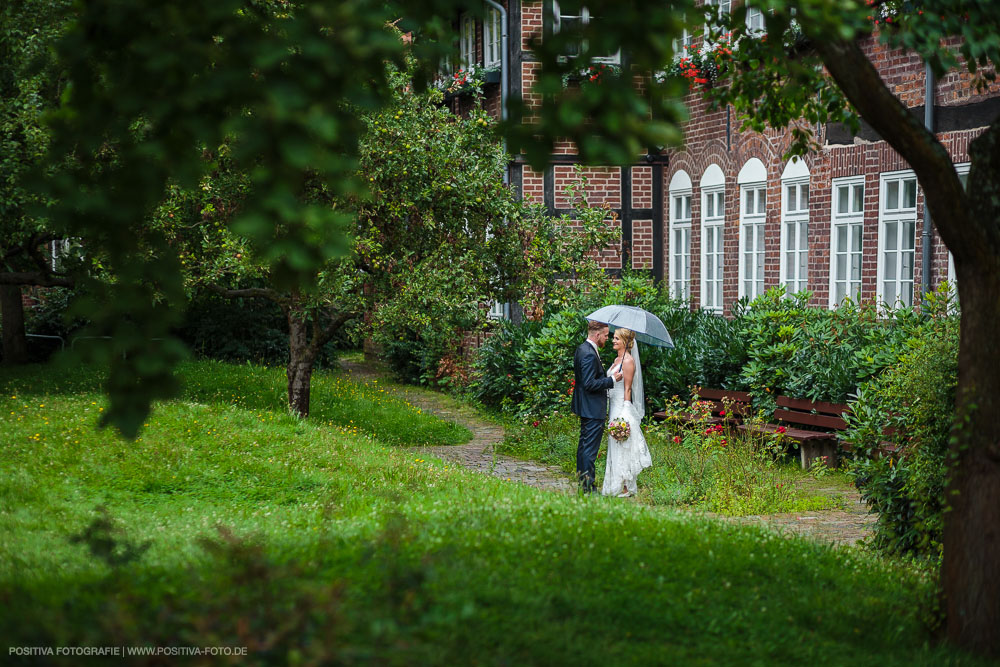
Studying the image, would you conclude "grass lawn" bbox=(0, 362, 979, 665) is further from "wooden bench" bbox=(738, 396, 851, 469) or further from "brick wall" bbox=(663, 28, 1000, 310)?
"brick wall" bbox=(663, 28, 1000, 310)

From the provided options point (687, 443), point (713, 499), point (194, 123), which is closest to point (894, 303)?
point (687, 443)

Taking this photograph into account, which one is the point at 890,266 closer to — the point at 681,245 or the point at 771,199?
the point at 771,199

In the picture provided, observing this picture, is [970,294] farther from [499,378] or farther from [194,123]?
[499,378]

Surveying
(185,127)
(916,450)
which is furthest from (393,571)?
(916,450)

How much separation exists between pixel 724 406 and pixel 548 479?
222 centimetres

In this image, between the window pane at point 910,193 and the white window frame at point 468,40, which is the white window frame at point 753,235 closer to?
the window pane at point 910,193

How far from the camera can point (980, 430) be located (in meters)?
5.12

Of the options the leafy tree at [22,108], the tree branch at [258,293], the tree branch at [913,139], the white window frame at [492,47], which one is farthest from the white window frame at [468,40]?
the tree branch at [913,139]

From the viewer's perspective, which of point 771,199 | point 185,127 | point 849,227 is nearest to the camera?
point 185,127

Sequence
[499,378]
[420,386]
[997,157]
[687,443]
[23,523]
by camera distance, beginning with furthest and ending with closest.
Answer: [420,386] → [499,378] → [687,443] → [23,523] → [997,157]

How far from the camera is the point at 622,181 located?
738 inches

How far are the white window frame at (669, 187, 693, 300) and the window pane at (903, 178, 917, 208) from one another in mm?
5168

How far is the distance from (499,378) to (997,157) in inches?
487

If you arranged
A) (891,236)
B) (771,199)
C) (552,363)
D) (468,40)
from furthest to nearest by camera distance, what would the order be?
(468,40)
(771,199)
(552,363)
(891,236)
